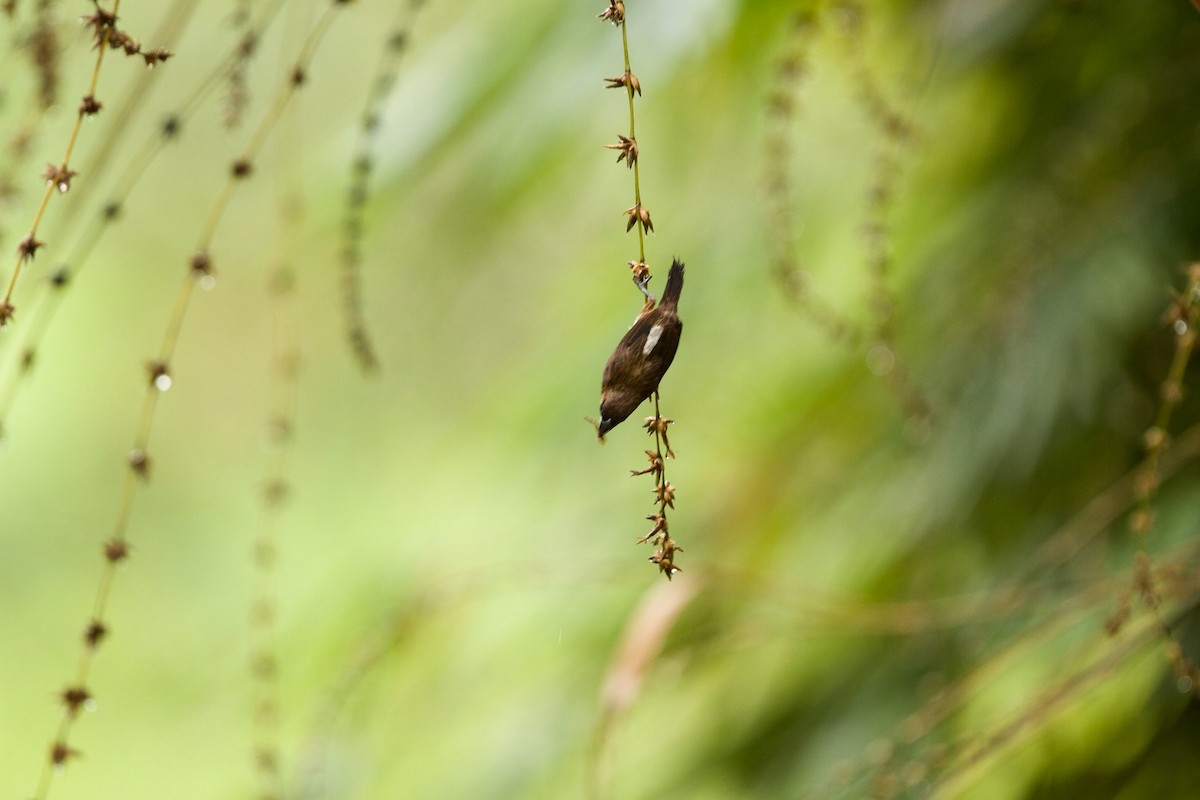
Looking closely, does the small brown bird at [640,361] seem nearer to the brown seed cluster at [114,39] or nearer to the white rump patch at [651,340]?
the white rump patch at [651,340]

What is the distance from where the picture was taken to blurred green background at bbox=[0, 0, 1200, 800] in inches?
26.9

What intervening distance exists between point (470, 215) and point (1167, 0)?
0.50 m

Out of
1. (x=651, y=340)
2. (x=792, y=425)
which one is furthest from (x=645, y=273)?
(x=792, y=425)

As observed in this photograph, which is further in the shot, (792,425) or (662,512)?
(792,425)

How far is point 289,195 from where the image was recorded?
787 millimetres

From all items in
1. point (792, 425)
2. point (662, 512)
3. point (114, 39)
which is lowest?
point (662, 512)

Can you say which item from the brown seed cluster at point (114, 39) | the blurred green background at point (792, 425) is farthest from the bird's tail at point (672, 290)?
the blurred green background at point (792, 425)

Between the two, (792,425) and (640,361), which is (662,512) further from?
(792,425)

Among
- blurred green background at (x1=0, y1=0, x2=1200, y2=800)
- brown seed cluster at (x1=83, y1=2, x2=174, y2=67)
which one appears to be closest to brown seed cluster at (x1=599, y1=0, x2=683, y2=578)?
brown seed cluster at (x1=83, y1=2, x2=174, y2=67)

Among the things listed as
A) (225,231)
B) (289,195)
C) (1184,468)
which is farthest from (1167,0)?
(225,231)

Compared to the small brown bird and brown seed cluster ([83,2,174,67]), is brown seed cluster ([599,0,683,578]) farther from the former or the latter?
brown seed cluster ([83,2,174,67])

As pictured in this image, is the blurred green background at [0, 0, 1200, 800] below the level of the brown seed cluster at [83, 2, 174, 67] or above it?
above

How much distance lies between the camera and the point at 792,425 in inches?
35.9

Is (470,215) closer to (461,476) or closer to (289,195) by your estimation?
(289,195)
